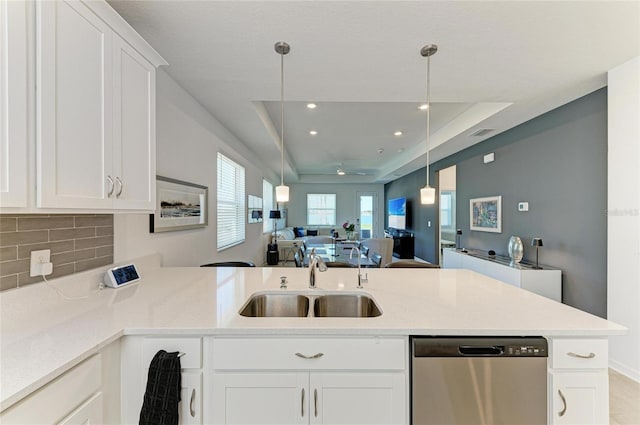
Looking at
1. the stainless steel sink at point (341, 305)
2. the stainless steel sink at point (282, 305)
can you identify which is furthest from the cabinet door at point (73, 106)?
the stainless steel sink at point (341, 305)

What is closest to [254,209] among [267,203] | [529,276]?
[267,203]

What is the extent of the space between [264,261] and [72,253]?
5.35 metres

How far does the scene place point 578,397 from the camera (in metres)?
1.20

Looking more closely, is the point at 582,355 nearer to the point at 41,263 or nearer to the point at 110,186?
the point at 110,186

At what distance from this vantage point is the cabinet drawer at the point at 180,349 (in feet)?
3.94

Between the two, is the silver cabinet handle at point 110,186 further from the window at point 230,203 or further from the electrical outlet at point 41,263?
the window at point 230,203

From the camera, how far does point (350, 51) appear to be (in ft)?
6.73

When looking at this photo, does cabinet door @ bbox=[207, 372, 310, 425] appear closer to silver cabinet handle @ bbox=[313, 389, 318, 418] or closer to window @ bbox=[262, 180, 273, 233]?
silver cabinet handle @ bbox=[313, 389, 318, 418]

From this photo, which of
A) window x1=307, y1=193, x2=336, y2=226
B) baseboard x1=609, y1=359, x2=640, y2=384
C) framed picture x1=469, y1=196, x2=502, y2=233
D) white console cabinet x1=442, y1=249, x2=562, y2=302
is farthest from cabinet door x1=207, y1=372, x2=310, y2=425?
window x1=307, y1=193, x2=336, y2=226

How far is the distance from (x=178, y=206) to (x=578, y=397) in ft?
9.66

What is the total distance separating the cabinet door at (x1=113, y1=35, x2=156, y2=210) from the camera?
1428 millimetres

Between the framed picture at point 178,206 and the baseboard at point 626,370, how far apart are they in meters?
4.02

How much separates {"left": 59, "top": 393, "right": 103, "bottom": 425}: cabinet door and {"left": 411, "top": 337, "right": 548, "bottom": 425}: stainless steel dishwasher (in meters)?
1.29

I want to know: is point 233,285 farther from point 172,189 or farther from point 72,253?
point 172,189
